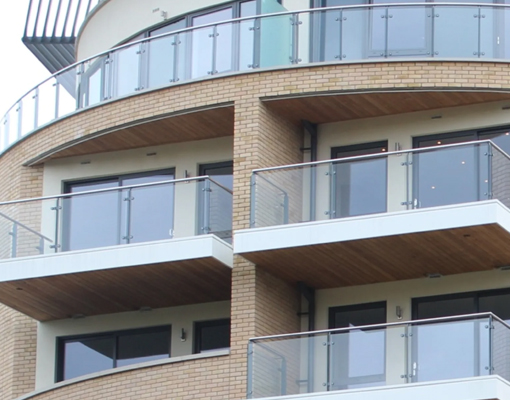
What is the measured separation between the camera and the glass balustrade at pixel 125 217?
27.1m

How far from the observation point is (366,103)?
2748 centimetres

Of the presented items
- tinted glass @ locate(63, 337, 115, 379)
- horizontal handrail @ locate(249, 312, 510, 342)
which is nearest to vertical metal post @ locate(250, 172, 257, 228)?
horizontal handrail @ locate(249, 312, 510, 342)

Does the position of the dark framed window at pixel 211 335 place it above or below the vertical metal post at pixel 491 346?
above

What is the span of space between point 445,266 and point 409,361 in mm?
2600

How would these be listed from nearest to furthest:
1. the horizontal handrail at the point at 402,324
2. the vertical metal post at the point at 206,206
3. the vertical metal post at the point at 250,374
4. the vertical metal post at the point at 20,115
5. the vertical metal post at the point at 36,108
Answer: the horizontal handrail at the point at 402,324, the vertical metal post at the point at 250,374, the vertical metal post at the point at 206,206, the vertical metal post at the point at 36,108, the vertical metal post at the point at 20,115

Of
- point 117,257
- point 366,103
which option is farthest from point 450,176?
point 117,257

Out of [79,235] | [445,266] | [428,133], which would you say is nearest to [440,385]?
[445,266]

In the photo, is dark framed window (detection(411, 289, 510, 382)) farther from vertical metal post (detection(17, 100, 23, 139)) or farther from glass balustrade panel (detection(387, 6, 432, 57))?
vertical metal post (detection(17, 100, 23, 139))

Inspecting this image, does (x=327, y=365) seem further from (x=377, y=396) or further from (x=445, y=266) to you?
(x=445, y=266)

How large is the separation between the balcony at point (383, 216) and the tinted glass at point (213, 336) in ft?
5.27

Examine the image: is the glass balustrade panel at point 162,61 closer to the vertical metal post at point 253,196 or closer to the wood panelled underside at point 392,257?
the vertical metal post at point 253,196

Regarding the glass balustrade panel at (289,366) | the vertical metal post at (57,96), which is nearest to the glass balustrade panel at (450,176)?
the glass balustrade panel at (289,366)

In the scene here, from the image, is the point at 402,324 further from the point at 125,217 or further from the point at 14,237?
the point at 14,237

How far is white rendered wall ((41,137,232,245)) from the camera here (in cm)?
2809
